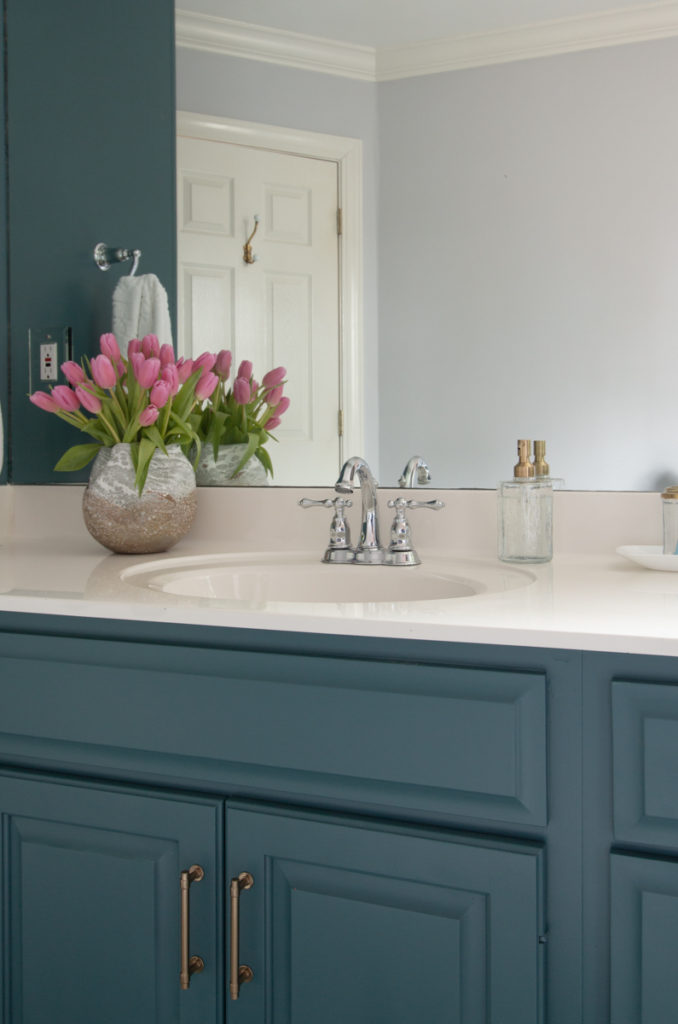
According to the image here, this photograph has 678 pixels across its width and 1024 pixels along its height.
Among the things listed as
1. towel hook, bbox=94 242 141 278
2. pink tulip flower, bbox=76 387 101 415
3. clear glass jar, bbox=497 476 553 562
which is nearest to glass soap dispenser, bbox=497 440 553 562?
clear glass jar, bbox=497 476 553 562

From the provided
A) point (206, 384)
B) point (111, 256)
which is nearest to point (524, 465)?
point (206, 384)

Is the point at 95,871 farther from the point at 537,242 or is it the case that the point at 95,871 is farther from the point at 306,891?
the point at 537,242

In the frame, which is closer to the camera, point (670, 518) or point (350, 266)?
point (670, 518)

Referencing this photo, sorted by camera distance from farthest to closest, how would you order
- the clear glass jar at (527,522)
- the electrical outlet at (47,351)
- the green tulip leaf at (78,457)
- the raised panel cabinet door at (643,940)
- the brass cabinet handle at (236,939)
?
the electrical outlet at (47,351) → the green tulip leaf at (78,457) → the clear glass jar at (527,522) → the brass cabinet handle at (236,939) → the raised panel cabinet door at (643,940)

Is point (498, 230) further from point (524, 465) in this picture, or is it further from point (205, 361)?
point (205, 361)

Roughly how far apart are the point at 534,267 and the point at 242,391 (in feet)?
1.89

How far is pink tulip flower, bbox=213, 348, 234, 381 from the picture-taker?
1669mm

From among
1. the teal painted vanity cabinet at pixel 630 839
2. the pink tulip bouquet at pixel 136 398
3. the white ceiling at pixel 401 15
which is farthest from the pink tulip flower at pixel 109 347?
the teal painted vanity cabinet at pixel 630 839

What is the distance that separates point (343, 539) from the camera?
56.6 inches

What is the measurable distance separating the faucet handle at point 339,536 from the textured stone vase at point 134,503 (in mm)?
229

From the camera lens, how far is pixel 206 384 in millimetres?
1537

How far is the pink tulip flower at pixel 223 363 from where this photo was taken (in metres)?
1.67

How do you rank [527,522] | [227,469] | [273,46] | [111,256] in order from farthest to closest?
1. [111,256]
2. [227,469]
3. [273,46]
4. [527,522]

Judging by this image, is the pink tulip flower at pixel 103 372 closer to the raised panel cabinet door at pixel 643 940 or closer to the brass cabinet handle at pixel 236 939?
the brass cabinet handle at pixel 236 939
